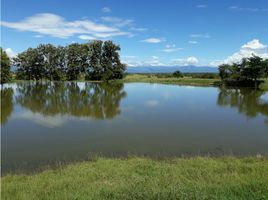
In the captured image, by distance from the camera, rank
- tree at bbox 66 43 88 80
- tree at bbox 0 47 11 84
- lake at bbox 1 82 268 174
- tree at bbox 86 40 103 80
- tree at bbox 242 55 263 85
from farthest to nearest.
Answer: tree at bbox 86 40 103 80 → tree at bbox 66 43 88 80 → tree at bbox 242 55 263 85 → tree at bbox 0 47 11 84 → lake at bbox 1 82 268 174

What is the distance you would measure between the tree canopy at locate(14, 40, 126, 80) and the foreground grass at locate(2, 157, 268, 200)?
Answer: 220 ft

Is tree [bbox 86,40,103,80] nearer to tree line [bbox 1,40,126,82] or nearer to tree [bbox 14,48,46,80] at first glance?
tree line [bbox 1,40,126,82]

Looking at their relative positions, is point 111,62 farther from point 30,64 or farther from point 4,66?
point 4,66

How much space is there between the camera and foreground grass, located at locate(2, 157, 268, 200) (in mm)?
5656

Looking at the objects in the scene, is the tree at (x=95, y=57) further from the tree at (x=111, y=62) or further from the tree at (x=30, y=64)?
the tree at (x=30, y=64)

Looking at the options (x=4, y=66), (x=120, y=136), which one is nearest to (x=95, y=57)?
(x=4, y=66)

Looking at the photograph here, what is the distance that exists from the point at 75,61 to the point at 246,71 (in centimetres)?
4022

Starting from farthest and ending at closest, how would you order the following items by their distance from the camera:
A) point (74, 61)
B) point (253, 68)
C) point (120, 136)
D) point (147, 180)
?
point (74, 61) < point (253, 68) < point (120, 136) < point (147, 180)

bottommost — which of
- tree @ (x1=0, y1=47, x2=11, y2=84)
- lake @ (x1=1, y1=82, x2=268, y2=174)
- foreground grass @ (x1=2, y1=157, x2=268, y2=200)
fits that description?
lake @ (x1=1, y1=82, x2=268, y2=174)

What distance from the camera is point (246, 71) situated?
5612cm

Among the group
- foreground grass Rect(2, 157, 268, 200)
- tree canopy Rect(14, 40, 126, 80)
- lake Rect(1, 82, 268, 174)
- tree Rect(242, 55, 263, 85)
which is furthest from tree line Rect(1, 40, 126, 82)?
foreground grass Rect(2, 157, 268, 200)

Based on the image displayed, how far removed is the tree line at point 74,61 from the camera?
76.4 m

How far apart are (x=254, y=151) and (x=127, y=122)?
8.15m

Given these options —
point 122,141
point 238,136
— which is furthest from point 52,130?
point 238,136
